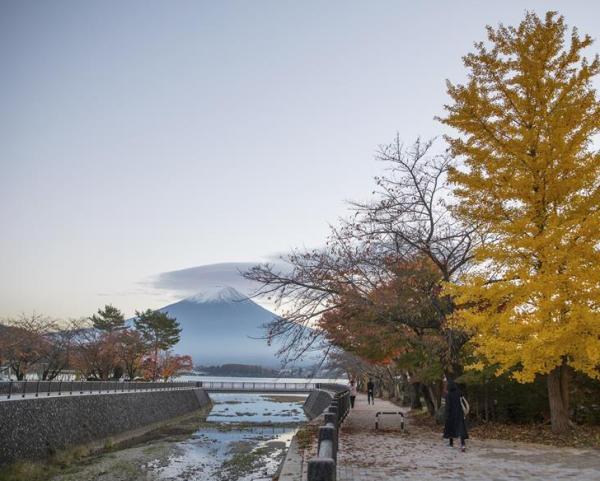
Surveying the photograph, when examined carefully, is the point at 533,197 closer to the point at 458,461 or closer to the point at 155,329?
the point at 458,461

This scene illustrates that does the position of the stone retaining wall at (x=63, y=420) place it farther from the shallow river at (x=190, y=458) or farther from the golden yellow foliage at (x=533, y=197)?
the golden yellow foliage at (x=533, y=197)

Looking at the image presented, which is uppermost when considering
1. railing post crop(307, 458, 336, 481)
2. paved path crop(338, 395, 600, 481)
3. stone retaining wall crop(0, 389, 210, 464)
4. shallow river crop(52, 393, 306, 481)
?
railing post crop(307, 458, 336, 481)

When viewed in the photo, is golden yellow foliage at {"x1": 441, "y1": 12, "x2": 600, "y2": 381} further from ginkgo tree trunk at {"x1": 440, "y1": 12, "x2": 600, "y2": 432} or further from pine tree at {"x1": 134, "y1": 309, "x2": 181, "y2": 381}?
pine tree at {"x1": 134, "y1": 309, "x2": 181, "y2": 381}

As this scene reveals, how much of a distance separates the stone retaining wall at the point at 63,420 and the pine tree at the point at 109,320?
26.5 m

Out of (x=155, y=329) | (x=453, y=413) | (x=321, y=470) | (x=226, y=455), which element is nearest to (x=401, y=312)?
(x=453, y=413)

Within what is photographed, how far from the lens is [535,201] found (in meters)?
13.3

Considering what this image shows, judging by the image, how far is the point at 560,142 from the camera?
1266 centimetres

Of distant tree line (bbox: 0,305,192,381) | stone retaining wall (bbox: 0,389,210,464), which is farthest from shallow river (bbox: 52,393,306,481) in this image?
distant tree line (bbox: 0,305,192,381)

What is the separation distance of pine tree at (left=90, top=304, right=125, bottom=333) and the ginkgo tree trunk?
51388mm

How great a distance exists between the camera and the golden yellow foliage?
39.0 feet

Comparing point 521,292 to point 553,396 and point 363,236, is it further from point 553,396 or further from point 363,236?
point 363,236

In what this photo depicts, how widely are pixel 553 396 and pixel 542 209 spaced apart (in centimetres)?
551

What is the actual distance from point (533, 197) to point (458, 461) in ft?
23.7

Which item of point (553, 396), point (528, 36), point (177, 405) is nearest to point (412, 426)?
point (553, 396)
